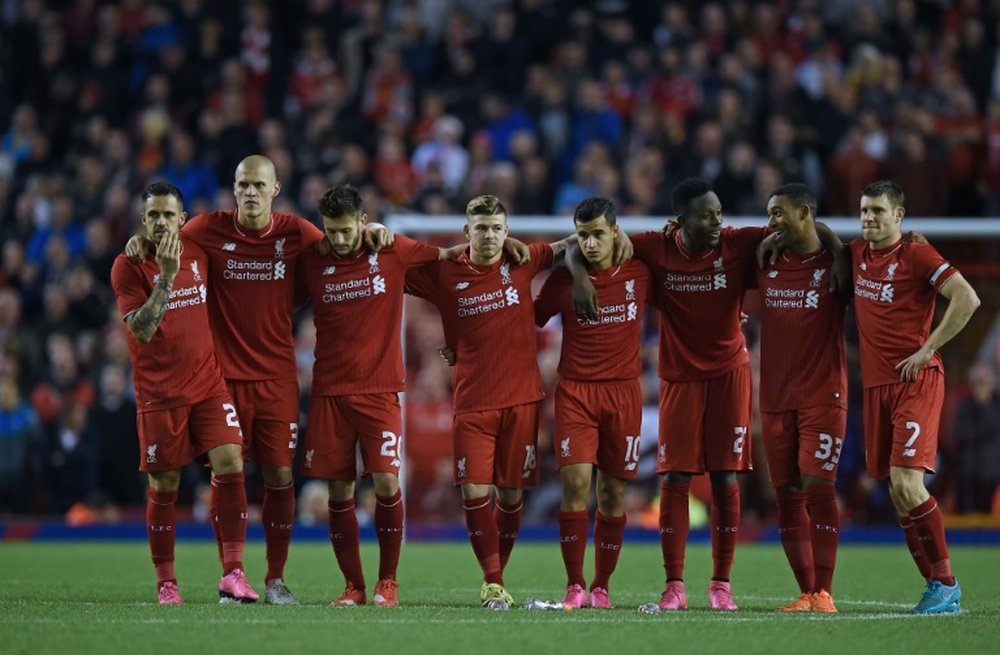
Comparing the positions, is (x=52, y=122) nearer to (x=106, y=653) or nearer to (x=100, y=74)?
(x=100, y=74)

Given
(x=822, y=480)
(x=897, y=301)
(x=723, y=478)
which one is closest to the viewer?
(x=897, y=301)

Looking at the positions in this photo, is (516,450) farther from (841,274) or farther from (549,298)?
(841,274)

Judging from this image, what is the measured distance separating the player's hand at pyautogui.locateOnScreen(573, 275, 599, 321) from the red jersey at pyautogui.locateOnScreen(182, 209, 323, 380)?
5.34 feet

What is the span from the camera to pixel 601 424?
1076 cm

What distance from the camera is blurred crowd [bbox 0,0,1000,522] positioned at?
744 inches

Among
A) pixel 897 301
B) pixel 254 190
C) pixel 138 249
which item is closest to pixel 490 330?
pixel 254 190

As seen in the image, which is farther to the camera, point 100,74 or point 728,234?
point 100,74

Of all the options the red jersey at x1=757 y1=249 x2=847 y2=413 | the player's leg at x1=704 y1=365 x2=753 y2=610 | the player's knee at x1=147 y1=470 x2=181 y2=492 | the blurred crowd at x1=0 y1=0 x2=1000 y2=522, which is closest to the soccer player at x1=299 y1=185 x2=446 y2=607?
the player's knee at x1=147 y1=470 x2=181 y2=492

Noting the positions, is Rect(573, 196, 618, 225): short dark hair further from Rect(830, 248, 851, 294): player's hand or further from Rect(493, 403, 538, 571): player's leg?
Rect(830, 248, 851, 294): player's hand

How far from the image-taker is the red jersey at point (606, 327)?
425 inches

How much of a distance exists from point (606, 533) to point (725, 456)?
2.80 ft

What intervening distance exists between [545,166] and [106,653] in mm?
12956

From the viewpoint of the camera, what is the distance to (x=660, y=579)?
1321 cm

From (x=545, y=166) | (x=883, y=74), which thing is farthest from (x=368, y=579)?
(x=883, y=74)
